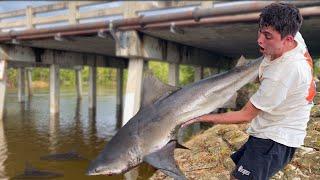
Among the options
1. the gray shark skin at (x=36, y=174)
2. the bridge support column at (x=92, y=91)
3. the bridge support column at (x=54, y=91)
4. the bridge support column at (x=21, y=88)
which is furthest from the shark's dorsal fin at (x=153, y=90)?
the bridge support column at (x=21, y=88)

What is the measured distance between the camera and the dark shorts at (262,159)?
3072mm

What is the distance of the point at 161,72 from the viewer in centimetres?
6153

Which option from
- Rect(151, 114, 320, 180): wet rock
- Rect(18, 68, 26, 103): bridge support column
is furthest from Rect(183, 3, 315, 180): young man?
Rect(18, 68, 26, 103): bridge support column

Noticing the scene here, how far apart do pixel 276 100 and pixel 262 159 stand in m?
0.49

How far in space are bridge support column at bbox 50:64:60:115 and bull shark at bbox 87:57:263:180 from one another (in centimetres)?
2130

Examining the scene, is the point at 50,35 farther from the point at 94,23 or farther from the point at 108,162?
the point at 108,162

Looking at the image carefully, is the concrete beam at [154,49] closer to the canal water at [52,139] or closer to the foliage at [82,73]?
the canal water at [52,139]

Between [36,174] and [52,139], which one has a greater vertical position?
[36,174]

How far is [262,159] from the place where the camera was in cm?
308

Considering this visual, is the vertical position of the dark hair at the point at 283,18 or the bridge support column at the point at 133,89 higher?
the dark hair at the point at 283,18

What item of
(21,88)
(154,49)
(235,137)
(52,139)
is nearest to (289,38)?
(235,137)

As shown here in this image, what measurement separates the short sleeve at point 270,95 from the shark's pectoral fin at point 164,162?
78 centimetres

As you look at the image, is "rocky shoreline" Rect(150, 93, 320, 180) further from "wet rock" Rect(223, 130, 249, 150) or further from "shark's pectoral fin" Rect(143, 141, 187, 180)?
"shark's pectoral fin" Rect(143, 141, 187, 180)

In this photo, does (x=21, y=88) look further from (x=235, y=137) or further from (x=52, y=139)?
(x=235, y=137)
